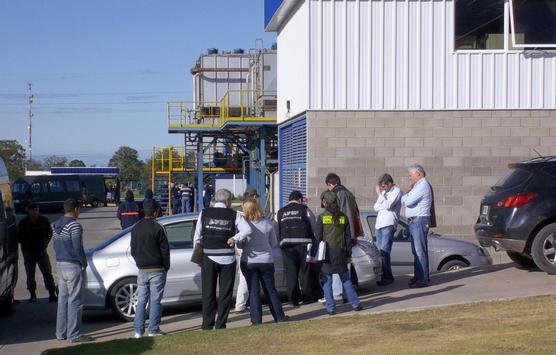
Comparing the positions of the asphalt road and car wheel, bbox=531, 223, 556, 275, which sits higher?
car wheel, bbox=531, 223, 556, 275

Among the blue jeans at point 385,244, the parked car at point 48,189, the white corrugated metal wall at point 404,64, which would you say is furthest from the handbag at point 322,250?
the parked car at point 48,189

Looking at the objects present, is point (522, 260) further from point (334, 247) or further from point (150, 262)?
point (150, 262)

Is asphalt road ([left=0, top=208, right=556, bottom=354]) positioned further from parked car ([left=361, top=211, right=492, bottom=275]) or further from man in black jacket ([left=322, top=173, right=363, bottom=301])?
parked car ([left=361, top=211, right=492, bottom=275])

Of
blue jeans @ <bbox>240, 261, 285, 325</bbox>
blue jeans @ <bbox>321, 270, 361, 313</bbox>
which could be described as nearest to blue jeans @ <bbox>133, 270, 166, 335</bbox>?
blue jeans @ <bbox>240, 261, 285, 325</bbox>

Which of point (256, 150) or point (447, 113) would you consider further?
point (256, 150)

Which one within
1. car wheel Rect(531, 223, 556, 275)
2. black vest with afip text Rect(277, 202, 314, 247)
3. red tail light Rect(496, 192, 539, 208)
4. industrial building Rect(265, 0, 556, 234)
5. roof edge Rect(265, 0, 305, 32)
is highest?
roof edge Rect(265, 0, 305, 32)

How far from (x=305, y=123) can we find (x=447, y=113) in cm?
321

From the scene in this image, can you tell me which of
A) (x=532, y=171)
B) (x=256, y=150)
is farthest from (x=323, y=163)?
(x=256, y=150)

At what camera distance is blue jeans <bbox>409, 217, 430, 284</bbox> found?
41.6 feet

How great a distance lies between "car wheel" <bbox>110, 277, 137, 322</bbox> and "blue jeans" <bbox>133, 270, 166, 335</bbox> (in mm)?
1652

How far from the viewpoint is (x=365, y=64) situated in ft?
63.1

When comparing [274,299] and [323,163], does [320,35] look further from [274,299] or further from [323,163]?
[274,299]

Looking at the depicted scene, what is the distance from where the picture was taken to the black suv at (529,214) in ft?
41.1

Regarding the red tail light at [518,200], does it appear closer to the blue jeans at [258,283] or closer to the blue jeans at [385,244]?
the blue jeans at [385,244]
